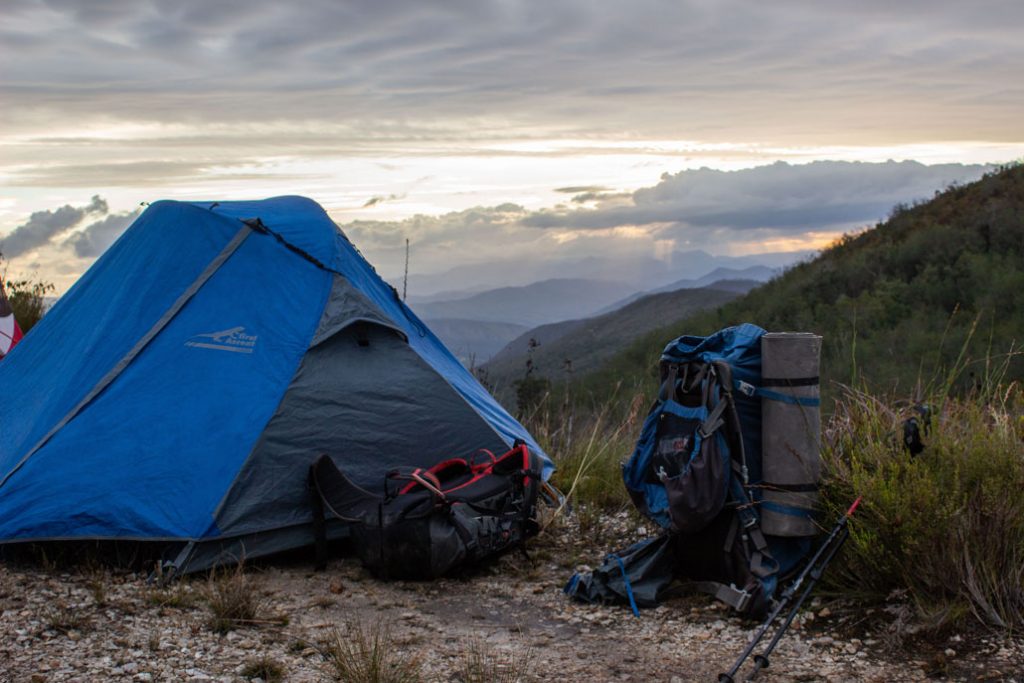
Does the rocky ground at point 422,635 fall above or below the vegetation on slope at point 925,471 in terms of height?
below

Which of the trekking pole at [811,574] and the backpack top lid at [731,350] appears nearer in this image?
the trekking pole at [811,574]

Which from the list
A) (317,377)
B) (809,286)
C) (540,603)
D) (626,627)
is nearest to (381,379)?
(317,377)

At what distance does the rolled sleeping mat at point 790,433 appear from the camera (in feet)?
16.1

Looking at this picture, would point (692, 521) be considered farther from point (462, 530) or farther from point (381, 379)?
point (381, 379)

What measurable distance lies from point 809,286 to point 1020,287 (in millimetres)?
10158

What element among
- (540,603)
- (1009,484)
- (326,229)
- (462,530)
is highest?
(326,229)

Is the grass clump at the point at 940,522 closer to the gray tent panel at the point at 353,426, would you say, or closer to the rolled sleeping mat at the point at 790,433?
the rolled sleeping mat at the point at 790,433

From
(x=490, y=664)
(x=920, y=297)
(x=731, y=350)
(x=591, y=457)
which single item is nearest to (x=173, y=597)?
(x=490, y=664)

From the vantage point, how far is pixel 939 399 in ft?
20.0

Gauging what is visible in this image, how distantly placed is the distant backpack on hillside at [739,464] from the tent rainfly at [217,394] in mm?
1814

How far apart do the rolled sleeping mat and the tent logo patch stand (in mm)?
3221

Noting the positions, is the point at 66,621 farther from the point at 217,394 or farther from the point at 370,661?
the point at 217,394

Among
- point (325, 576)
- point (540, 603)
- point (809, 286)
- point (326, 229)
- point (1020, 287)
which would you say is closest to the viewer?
point (540, 603)

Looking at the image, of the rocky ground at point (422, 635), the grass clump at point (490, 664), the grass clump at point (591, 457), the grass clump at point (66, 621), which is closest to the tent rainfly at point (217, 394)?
the rocky ground at point (422, 635)
